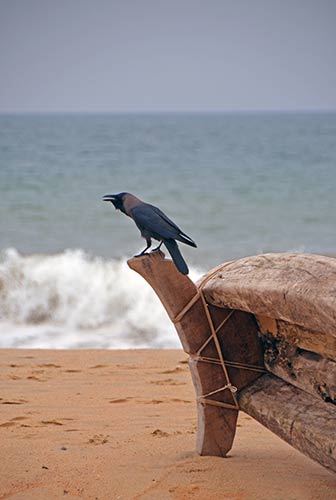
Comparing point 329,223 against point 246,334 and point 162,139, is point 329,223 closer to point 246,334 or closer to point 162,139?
point 246,334

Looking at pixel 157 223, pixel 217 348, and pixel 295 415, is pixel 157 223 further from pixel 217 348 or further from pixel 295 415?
pixel 295 415

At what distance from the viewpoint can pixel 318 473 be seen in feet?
10.7

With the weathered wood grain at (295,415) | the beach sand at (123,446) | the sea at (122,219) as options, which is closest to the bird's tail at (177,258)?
the weathered wood grain at (295,415)

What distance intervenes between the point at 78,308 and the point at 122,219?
268 inches

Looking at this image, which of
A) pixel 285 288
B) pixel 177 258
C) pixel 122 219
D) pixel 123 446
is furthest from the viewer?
pixel 122 219

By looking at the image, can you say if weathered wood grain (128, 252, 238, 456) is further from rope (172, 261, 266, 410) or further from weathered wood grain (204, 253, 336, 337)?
weathered wood grain (204, 253, 336, 337)

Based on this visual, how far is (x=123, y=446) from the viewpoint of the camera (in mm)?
3723

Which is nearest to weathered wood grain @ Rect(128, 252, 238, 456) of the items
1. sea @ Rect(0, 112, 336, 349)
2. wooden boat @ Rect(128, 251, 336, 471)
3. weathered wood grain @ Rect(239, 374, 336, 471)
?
wooden boat @ Rect(128, 251, 336, 471)

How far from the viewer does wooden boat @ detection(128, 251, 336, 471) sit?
2.65 metres

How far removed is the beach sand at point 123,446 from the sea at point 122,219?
187 cm

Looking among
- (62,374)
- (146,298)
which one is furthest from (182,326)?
(146,298)

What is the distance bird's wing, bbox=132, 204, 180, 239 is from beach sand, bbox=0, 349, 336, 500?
92 centimetres

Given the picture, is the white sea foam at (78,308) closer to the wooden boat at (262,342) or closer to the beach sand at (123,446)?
the beach sand at (123,446)

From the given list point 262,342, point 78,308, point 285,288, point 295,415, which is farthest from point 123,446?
point 78,308
